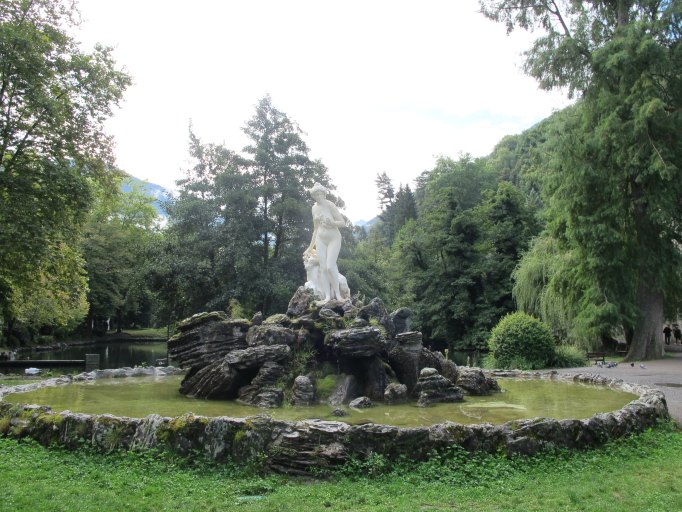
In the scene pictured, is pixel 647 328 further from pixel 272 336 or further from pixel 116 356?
pixel 116 356

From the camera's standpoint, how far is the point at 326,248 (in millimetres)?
15383

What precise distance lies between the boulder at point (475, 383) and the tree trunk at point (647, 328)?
12406 millimetres

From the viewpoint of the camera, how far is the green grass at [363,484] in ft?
19.2

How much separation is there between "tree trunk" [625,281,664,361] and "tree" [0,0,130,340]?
870 inches

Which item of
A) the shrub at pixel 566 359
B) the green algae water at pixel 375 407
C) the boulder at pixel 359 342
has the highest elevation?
the boulder at pixel 359 342

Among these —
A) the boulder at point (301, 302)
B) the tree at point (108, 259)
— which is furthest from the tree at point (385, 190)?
the boulder at point (301, 302)

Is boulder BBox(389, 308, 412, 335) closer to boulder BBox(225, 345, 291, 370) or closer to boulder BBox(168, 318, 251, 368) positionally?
boulder BBox(225, 345, 291, 370)

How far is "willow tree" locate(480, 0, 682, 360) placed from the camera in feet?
67.5

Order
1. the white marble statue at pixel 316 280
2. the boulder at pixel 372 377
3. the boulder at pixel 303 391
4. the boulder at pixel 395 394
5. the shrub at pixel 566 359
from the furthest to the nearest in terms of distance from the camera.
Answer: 1. the shrub at pixel 566 359
2. the white marble statue at pixel 316 280
3. the boulder at pixel 372 377
4. the boulder at pixel 395 394
5. the boulder at pixel 303 391

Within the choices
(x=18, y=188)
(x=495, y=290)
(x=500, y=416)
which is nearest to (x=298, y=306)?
(x=500, y=416)

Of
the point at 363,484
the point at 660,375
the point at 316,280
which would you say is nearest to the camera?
the point at 363,484

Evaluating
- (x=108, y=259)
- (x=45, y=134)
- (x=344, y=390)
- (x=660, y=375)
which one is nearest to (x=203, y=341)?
(x=344, y=390)

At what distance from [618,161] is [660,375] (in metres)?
8.85

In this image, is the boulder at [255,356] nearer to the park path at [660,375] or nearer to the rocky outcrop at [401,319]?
the rocky outcrop at [401,319]
